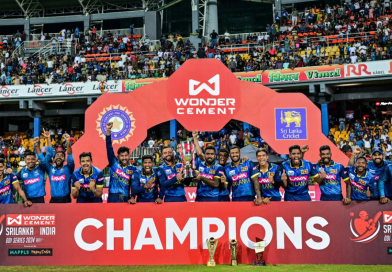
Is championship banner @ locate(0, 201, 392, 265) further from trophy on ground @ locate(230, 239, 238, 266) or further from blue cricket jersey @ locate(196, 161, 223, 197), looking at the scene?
blue cricket jersey @ locate(196, 161, 223, 197)

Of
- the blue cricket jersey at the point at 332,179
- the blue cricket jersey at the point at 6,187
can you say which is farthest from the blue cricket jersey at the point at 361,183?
the blue cricket jersey at the point at 6,187

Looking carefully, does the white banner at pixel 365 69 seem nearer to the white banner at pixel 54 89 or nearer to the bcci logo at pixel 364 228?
the white banner at pixel 54 89

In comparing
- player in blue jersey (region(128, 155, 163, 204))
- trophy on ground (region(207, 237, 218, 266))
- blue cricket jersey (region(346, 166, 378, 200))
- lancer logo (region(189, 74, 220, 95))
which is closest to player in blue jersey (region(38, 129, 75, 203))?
player in blue jersey (region(128, 155, 163, 204))

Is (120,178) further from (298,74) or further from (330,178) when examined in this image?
(298,74)

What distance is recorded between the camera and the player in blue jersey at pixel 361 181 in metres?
7.73

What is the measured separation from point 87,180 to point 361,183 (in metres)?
4.80

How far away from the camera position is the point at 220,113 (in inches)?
548

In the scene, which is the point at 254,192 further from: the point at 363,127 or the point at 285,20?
the point at 285,20

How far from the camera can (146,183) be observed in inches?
306

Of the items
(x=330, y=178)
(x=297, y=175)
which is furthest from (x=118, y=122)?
(x=330, y=178)

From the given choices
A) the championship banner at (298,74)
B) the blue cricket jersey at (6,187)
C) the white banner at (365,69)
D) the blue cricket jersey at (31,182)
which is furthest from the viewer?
the championship banner at (298,74)

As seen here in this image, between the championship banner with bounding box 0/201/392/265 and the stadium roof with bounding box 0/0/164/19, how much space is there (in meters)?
30.2

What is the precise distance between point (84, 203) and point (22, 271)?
54.0 inches

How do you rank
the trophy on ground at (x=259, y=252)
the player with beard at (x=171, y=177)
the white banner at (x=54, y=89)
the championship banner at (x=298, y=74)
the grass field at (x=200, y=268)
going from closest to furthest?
the grass field at (x=200, y=268) → the trophy on ground at (x=259, y=252) → the player with beard at (x=171, y=177) → the championship banner at (x=298, y=74) → the white banner at (x=54, y=89)
